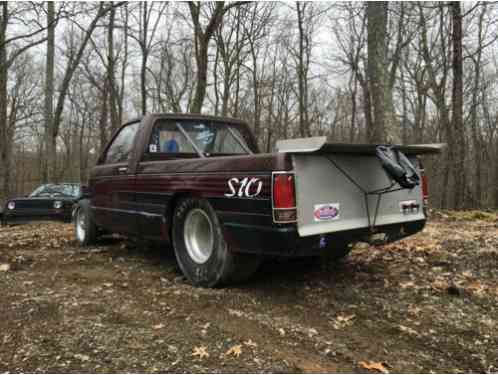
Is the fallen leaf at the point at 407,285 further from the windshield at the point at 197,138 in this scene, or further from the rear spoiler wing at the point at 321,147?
the windshield at the point at 197,138

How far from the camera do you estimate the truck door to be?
5.37m

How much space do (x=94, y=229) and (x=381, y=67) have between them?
705 centimetres

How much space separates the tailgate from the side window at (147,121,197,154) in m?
2.26

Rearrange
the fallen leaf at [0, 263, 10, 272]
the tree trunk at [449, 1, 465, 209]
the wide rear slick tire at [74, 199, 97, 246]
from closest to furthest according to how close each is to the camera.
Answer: the fallen leaf at [0, 263, 10, 272], the wide rear slick tire at [74, 199, 97, 246], the tree trunk at [449, 1, 465, 209]

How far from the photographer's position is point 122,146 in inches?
231

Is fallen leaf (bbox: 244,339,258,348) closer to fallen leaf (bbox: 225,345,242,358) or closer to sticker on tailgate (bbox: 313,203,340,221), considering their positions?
fallen leaf (bbox: 225,345,242,358)

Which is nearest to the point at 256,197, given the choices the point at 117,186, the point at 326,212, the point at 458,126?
the point at 326,212

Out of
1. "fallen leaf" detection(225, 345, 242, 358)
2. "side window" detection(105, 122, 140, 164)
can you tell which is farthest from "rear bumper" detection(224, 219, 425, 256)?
"side window" detection(105, 122, 140, 164)

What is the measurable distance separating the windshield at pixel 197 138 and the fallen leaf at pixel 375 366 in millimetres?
3584

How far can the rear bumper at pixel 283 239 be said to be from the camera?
3.40 meters

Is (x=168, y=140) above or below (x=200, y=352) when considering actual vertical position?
above

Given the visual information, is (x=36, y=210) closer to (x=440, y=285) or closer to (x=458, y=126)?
(x=440, y=285)

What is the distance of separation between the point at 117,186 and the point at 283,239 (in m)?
3.08

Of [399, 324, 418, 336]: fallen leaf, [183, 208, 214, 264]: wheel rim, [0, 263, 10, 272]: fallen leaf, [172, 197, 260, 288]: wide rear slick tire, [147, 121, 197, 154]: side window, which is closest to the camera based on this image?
[399, 324, 418, 336]: fallen leaf
